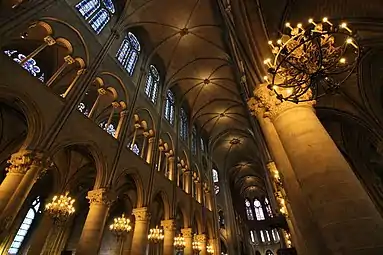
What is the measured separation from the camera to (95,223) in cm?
761

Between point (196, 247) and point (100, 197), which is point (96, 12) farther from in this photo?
point (196, 247)

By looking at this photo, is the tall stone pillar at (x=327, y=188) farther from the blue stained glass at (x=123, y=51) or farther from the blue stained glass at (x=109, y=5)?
the blue stained glass at (x=109, y=5)

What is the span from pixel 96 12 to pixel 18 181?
28.7 feet

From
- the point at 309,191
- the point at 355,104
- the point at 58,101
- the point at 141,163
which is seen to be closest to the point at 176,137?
the point at 141,163

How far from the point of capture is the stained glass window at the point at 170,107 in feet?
55.4

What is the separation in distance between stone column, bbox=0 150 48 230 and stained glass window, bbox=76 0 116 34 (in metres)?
6.85

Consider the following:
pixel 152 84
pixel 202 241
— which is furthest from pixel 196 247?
pixel 152 84

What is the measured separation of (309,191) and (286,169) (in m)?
1.83

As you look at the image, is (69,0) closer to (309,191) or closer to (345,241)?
(309,191)

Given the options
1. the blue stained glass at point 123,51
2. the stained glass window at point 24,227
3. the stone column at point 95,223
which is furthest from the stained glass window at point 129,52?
the stained glass window at point 24,227

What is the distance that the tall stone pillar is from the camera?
3.11 metres

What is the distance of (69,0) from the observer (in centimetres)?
899

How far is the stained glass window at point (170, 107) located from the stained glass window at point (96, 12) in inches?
275

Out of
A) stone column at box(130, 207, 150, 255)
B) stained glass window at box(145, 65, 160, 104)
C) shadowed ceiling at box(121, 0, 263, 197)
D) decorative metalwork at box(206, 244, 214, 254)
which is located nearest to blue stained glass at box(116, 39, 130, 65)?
shadowed ceiling at box(121, 0, 263, 197)
